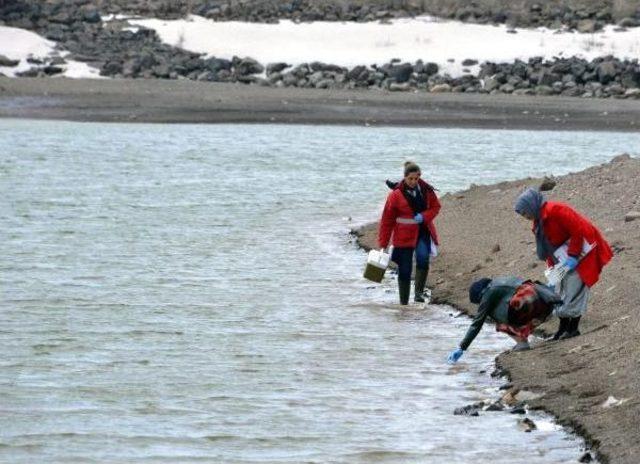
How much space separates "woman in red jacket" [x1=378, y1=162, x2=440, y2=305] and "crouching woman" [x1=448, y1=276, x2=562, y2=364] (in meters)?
2.77

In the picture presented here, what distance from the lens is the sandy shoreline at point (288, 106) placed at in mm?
41031

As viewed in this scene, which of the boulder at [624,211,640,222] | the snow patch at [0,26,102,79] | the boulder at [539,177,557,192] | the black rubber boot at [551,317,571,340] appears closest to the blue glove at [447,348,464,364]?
the black rubber boot at [551,317,571,340]

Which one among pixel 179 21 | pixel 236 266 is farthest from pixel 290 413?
pixel 179 21

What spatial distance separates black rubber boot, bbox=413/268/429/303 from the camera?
1543 centimetres

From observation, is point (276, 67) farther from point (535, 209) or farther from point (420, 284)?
point (535, 209)

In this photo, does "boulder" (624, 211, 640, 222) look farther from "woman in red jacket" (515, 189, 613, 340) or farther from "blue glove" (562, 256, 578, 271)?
"blue glove" (562, 256, 578, 271)

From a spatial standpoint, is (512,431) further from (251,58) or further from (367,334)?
(251,58)

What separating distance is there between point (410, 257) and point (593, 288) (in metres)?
1.80

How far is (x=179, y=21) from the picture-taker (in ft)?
185

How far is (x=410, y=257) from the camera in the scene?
15.1 m

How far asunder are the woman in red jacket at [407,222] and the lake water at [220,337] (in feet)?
1.47

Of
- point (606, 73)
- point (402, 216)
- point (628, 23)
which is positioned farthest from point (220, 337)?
point (628, 23)

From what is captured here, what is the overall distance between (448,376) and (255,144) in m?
23.0

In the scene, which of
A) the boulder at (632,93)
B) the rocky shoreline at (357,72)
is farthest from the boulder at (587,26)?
the boulder at (632,93)
